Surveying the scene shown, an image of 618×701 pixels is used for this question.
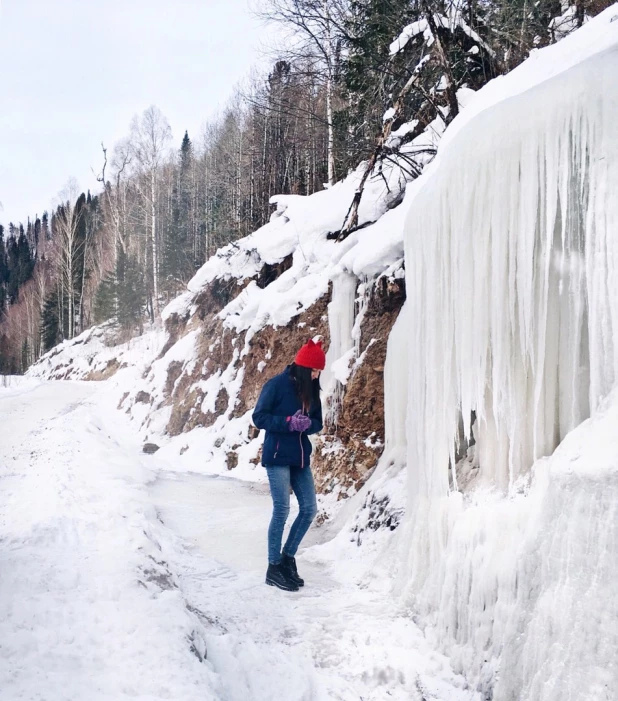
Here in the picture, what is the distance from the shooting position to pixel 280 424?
344 centimetres

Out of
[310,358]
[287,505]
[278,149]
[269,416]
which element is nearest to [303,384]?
[310,358]

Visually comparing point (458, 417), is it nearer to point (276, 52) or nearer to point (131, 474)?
point (131, 474)

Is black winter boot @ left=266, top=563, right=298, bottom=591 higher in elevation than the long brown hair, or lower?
lower

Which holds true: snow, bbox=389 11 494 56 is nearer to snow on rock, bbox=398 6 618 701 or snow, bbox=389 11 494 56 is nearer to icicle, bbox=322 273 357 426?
icicle, bbox=322 273 357 426

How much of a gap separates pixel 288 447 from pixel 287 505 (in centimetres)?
38

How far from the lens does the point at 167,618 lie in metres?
2.45

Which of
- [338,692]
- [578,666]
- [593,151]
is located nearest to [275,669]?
[338,692]

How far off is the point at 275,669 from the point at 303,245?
796cm

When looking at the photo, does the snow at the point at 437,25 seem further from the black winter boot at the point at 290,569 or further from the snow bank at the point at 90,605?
the snow bank at the point at 90,605

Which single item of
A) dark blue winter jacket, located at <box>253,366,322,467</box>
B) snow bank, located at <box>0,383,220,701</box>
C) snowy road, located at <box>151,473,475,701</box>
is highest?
dark blue winter jacket, located at <box>253,366,322,467</box>

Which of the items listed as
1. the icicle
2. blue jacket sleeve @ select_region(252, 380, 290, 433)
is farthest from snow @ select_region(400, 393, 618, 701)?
the icicle

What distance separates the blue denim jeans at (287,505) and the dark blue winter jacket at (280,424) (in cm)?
8

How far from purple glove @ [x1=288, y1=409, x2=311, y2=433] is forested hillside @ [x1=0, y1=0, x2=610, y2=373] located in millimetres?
4390

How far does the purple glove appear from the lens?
343cm
